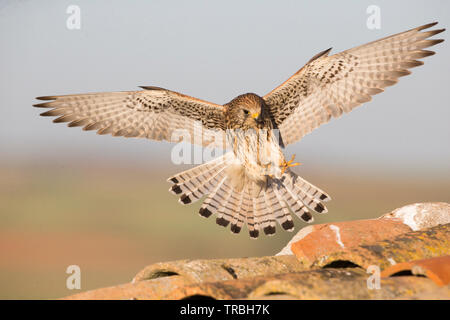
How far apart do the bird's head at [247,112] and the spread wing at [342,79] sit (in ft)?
0.72

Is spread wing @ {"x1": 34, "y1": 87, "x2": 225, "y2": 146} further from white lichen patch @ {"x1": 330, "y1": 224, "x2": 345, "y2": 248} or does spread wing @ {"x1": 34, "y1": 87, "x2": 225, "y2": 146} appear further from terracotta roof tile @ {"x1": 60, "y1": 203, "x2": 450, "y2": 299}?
white lichen patch @ {"x1": 330, "y1": 224, "x2": 345, "y2": 248}

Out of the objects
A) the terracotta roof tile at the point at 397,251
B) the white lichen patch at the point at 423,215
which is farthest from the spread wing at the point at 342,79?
the terracotta roof tile at the point at 397,251

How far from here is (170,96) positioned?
6.42 metres

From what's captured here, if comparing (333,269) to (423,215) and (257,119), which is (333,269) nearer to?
(423,215)

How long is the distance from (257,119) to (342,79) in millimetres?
1169

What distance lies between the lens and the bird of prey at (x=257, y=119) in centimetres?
607

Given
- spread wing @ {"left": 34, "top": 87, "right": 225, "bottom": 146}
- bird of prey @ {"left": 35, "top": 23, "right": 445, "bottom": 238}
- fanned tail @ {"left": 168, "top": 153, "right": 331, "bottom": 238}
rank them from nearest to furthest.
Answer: bird of prey @ {"left": 35, "top": 23, "right": 445, "bottom": 238} < spread wing @ {"left": 34, "top": 87, "right": 225, "bottom": 146} < fanned tail @ {"left": 168, "top": 153, "right": 331, "bottom": 238}

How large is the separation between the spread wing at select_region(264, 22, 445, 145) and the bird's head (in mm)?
220

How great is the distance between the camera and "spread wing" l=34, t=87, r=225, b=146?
6422 millimetres

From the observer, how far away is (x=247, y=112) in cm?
630

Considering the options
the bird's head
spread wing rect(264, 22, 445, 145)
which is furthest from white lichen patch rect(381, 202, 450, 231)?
the bird's head

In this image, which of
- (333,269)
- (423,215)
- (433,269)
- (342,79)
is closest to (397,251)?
(333,269)
